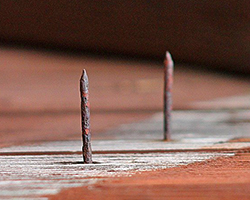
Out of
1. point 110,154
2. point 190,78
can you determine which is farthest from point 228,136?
point 190,78

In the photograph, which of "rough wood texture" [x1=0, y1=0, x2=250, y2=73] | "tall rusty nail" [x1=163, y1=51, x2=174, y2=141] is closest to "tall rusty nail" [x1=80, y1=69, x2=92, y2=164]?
"tall rusty nail" [x1=163, y1=51, x2=174, y2=141]

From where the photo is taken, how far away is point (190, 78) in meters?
4.35

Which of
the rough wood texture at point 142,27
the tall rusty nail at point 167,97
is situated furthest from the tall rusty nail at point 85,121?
the rough wood texture at point 142,27

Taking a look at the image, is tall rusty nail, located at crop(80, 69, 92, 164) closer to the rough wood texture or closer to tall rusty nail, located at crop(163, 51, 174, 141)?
tall rusty nail, located at crop(163, 51, 174, 141)

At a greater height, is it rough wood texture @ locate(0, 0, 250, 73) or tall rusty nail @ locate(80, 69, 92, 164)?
rough wood texture @ locate(0, 0, 250, 73)

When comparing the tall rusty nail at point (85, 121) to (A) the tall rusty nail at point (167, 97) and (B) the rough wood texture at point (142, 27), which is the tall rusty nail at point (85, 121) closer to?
(A) the tall rusty nail at point (167, 97)

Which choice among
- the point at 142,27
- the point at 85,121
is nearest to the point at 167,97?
the point at 85,121

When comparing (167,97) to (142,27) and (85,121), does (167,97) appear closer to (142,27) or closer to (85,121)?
(85,121)

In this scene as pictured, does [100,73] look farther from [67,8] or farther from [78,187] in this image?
[78,187]

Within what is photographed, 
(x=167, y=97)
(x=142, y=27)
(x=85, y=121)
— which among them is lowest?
(x=85, y=121)

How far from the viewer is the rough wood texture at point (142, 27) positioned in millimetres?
4238

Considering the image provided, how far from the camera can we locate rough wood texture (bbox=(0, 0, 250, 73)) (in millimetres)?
4238

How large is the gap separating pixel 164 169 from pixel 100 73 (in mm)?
3300

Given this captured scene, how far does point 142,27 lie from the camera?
4.38 metres
